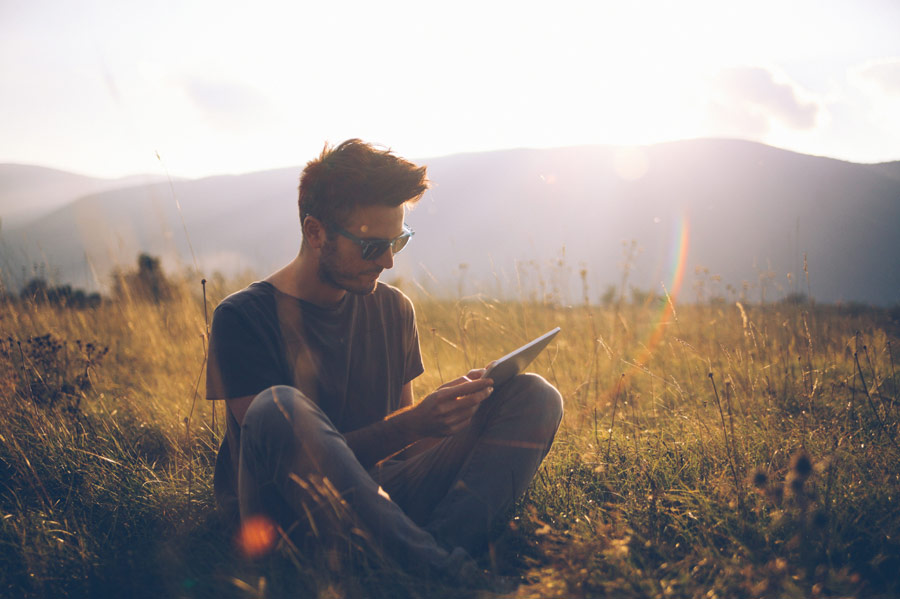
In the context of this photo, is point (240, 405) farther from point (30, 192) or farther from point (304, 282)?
point (30, 192)

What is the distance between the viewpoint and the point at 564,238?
169 inches

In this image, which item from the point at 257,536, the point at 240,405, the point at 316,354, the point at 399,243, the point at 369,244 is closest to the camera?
the point at 257,536

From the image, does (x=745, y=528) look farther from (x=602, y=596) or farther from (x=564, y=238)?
(x=564, y=238)

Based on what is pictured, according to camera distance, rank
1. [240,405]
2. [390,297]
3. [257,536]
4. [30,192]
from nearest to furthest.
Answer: [257,536], [240,405], [390,297], [30,192]

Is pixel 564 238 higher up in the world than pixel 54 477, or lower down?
higher up

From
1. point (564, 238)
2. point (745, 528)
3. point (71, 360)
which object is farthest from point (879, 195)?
point (71, 360)

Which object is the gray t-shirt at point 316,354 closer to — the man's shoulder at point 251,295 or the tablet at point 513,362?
the man's shoulder at point 251,295

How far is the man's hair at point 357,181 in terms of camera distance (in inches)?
82.3

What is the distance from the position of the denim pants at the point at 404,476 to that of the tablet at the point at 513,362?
90 millimetres

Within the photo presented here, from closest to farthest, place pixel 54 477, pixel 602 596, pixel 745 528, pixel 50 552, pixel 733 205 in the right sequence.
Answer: pixel 602 596
pixel 745 528
pixel 50 552
pixel 54 477
pixel 733 205

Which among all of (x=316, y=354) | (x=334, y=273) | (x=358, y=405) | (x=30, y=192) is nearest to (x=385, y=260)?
(x=334, y=273)

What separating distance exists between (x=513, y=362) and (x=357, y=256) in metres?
0.76

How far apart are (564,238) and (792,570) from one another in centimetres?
306

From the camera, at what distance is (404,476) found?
1892mm
